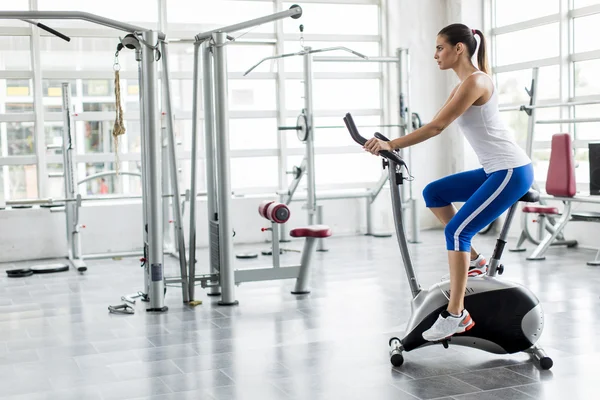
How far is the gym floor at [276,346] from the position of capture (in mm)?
3363

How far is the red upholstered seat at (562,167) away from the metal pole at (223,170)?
3.23m

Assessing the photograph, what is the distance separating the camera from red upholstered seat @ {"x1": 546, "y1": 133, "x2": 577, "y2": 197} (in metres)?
6.79

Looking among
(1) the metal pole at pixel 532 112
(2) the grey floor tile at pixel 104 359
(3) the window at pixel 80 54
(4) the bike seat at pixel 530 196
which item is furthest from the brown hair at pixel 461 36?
(3) the window at pixel 80 54

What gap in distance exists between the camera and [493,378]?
11.2ft

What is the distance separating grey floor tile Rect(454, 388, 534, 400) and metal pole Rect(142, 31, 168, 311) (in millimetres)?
2527

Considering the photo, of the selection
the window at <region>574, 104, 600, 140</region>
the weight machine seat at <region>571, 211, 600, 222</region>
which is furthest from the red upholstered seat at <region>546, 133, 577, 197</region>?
the window at <region>574, 104, 600, 140</region>

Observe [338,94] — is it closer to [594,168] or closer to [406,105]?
[406,105]

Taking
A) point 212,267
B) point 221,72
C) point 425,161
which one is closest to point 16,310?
point 212,267

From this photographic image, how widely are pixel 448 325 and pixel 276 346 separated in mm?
1053

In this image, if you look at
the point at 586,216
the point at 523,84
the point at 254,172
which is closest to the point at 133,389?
the point at 586,216

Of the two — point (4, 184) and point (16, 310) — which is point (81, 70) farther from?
point (16, 310)

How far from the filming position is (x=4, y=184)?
818 cm

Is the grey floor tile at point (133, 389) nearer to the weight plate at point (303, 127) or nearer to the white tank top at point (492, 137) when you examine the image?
the white tank top at point (492, 137)

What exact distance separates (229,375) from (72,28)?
576 cm
